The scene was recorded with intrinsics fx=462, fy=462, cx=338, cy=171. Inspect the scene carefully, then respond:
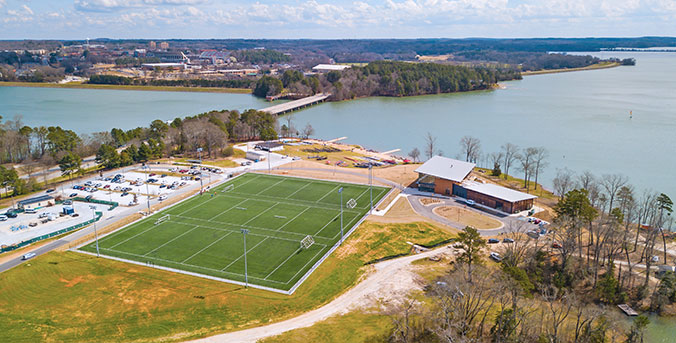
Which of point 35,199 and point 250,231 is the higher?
point 35,199

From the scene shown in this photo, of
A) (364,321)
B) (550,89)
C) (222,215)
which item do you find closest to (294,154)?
(222,215)

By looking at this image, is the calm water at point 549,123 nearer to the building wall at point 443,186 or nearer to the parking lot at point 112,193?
the building wall at point 443,186

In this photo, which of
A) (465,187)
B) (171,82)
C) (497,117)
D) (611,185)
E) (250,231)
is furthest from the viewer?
(171,82)

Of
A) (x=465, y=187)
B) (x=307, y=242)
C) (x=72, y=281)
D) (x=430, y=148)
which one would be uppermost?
(x=430, y=148)

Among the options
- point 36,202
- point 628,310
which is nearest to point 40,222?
point 36,202

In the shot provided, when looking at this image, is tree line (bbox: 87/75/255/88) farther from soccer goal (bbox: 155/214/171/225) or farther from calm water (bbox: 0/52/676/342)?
soccer goal (bbox: 155/214/171/225)

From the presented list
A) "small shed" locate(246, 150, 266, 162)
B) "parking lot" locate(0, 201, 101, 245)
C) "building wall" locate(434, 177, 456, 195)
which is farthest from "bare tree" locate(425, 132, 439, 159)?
"parking lot" locate(0, 201, 101, 245)

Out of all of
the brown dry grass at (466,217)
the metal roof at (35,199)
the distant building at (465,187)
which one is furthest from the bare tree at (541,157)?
the metal roof at (35,199)

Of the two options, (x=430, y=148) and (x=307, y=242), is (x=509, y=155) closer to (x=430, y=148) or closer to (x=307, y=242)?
(x=430, y=148)
